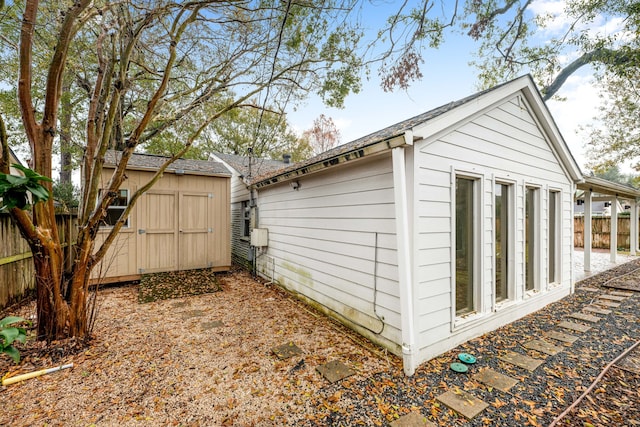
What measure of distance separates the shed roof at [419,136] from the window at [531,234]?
1222 mm

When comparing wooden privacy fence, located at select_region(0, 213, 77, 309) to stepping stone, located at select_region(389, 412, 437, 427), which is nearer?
stepping stone, located at select_region(389, 412, 437, 427)

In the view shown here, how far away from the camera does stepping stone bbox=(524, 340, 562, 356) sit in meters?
3.39

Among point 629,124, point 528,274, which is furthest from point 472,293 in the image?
point 629,124

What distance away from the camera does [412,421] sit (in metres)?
2.26

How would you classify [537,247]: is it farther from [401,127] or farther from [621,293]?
[401,127]

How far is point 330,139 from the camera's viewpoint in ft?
63.0

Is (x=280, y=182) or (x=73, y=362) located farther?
(x=280, y=182)

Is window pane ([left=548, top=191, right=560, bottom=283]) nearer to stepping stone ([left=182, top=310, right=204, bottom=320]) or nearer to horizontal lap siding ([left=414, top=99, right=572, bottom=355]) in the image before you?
horizontal lap siding ([left=414, top=99, right=572, bottom=355])

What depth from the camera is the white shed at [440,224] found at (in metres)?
3.10

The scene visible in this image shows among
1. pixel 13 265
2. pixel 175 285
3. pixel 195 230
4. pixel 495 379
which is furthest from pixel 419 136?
pixel 13 265

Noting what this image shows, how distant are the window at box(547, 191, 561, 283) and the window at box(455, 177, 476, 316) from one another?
8.91 feet

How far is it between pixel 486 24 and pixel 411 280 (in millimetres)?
4208

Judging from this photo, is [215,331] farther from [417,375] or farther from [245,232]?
[245,232]

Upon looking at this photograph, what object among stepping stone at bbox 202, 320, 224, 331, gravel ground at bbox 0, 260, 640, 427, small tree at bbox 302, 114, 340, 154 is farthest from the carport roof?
small tree at bbox 302, 114, 340, 154
